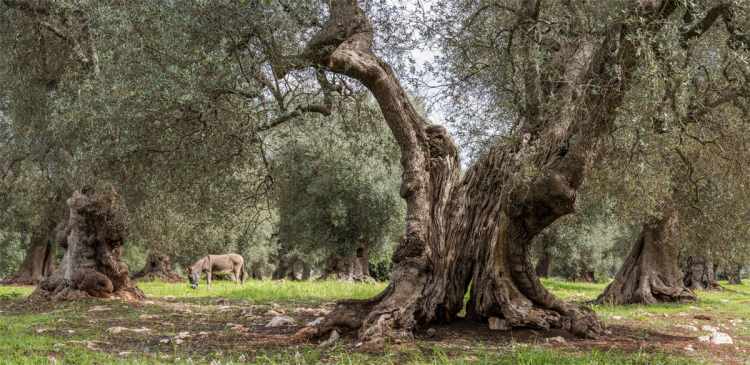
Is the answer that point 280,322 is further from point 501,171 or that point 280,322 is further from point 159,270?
point 159,270

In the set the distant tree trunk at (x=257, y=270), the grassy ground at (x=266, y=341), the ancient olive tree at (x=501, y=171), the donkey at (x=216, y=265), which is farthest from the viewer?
the distant tree trunk at (x=257, y=270)

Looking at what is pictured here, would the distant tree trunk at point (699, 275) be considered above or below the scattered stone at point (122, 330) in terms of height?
above

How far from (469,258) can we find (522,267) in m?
0.91

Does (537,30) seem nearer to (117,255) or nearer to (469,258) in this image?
(469,258)

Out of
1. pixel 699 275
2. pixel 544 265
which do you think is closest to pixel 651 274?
pixel 699 275

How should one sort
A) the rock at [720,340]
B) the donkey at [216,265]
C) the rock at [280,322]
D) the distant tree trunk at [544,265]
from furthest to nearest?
1. the distant tree trunk at [544,265]
2. the donkey at [216,265]
3. the rock at [280,322]
4. the rock at [720,340]

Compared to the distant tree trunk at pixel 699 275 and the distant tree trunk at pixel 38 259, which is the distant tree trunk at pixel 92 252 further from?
the distant tree trunk at pixel 699 275

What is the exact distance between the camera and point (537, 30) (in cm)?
1078

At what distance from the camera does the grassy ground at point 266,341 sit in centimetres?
732

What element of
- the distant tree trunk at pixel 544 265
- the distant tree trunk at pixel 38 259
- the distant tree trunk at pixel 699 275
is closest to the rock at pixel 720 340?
the distant tree trunk at pixel 38 259

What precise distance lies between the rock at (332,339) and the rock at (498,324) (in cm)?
255

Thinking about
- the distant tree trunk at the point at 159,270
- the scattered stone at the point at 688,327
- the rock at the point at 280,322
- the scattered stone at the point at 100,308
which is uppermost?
the distant tree trunk at the point at 159,270

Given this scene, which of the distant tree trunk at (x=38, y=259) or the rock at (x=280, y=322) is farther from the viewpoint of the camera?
the distant tree trunk at (x=38, y=259)

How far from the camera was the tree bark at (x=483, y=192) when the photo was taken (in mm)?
9258
